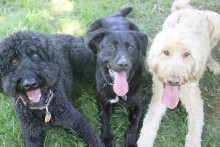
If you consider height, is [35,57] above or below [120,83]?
above

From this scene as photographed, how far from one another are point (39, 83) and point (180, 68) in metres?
1.25

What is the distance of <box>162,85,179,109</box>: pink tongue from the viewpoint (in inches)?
139

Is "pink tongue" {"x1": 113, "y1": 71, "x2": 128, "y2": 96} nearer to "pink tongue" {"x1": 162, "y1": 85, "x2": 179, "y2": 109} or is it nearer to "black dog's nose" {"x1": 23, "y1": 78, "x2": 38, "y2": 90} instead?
"pink tongue" {"x1": 162, "y1": 85, "x2": 179, "y2": 109}

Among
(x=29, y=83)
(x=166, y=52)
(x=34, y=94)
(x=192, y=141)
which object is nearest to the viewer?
(x=29, y=83)

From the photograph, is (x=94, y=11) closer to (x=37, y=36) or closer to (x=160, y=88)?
(x=160, y=88)

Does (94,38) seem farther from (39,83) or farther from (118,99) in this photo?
(39,83)

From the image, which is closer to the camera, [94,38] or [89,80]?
[94,38]

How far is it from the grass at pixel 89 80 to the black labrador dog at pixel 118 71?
0.17 metres

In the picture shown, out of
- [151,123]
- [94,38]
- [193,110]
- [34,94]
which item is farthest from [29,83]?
[193,110]

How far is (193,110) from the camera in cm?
371

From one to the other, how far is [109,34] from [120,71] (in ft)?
1.40

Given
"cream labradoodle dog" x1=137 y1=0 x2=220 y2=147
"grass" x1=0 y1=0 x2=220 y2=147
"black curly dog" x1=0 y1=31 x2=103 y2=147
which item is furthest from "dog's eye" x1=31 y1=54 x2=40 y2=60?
"cream labradoodle dog" x1=137 y1=0 x2=220 y2=147

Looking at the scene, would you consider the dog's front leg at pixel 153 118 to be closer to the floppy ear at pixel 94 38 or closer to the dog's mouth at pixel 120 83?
the dog's mouth at pixel 120 83

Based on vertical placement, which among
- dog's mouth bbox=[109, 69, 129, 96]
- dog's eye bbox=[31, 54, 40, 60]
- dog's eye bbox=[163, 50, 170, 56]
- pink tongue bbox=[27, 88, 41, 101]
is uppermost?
dog's eye bbox=[31, 54, 40, 60]
